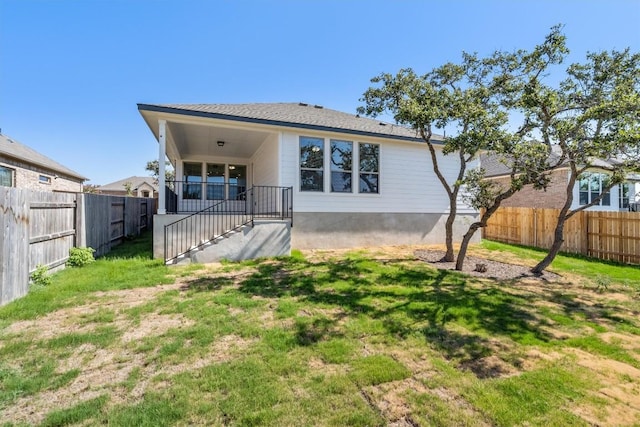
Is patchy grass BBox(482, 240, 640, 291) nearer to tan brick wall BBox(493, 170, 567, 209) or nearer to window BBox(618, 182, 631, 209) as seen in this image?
tan brick wall BBox(493, 170, 567, 209)

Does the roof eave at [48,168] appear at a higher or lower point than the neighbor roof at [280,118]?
lower

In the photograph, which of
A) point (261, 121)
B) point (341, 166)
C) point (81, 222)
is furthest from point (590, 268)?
point (81, 222)

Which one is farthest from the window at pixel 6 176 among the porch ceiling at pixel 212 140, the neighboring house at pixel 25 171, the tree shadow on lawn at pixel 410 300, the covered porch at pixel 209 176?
the tree shadow on lawn at pixel 410 300

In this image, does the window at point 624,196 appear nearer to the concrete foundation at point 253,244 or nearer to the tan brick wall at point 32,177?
the concrete foundation at point 253,244

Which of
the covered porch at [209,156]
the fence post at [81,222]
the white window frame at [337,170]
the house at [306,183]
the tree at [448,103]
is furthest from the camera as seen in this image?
the white window frame at [337,170]

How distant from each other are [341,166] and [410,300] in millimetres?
5913

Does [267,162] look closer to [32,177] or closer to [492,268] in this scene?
[492,268]

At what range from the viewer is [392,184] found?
411 inches

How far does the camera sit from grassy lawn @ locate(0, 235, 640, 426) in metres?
2.17

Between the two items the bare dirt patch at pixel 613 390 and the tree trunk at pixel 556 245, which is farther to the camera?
the tree trunk at pixel 556 245

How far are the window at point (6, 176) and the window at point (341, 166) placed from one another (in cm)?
1502

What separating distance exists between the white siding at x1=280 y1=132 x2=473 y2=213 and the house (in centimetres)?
3

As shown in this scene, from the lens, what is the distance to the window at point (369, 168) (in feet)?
33.1

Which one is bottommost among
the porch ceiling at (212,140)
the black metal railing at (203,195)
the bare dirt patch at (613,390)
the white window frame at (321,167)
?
the bare dirt patch at (613,390)
